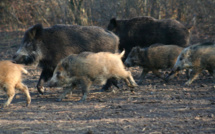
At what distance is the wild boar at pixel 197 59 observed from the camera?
7.68 meters

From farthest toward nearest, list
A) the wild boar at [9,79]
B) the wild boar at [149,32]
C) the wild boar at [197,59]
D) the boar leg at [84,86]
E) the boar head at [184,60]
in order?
the wild boar at [149,32], the boar head at [184,60], the wild boar at [197,59], the boar leg at [84,86], the wild boar at [9,79]

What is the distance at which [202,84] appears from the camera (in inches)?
299

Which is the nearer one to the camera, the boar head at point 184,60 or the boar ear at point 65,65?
the boar ear at point 65,65

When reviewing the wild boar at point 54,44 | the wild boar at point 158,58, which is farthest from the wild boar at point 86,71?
the wild boar at point 158,58

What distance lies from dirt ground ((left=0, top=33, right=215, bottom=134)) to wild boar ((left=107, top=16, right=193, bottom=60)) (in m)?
1.82

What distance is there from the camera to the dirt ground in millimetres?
4531

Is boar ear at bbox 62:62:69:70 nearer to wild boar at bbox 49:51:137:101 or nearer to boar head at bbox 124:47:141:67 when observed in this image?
wild boar at bbox 49:51:137:101

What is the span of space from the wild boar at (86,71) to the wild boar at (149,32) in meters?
3.13

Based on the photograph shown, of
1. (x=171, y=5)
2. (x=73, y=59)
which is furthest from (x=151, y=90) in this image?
Answer: (x=171, y=5)

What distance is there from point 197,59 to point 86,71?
2.86 meters

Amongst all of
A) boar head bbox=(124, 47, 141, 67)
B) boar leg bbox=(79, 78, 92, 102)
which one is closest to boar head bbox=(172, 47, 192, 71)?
boar head bbox=(124, 47, 141, 67)

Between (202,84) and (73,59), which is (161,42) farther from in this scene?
(73,59)

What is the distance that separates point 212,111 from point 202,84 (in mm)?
2445

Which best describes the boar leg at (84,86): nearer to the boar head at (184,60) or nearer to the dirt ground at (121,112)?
the dirt ground at (121,112)
